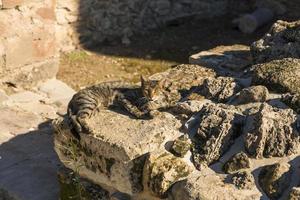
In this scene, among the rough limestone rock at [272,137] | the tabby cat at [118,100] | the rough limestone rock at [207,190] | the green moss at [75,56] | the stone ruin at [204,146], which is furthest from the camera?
the green moss at [75,56]

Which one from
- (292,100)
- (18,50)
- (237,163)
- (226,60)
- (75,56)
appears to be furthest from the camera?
(75,56)

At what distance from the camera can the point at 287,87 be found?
4.00 meters

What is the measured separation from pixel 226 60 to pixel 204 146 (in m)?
1.37

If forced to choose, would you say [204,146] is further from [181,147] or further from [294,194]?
A: [294,194]

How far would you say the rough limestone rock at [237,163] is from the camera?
137 inches

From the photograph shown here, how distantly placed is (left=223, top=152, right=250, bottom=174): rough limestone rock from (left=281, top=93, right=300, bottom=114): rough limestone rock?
0.50 meters

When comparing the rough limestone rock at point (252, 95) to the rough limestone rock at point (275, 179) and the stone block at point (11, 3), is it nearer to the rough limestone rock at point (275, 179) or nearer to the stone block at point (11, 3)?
the rough limestone rock at point (275, 179)

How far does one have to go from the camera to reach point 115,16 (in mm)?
8258

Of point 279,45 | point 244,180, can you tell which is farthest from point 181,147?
point 279,45

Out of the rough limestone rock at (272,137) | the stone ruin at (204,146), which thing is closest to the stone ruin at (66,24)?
the stone ruin at (204,146)

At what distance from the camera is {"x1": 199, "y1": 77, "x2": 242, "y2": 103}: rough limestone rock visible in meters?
4.11

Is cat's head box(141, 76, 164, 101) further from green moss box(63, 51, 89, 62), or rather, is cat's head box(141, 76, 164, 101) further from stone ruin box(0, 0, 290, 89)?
green moss box(63, 51, 89, 62)

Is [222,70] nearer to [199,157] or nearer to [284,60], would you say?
[284,60]

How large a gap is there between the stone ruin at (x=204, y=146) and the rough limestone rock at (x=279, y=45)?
17cm
